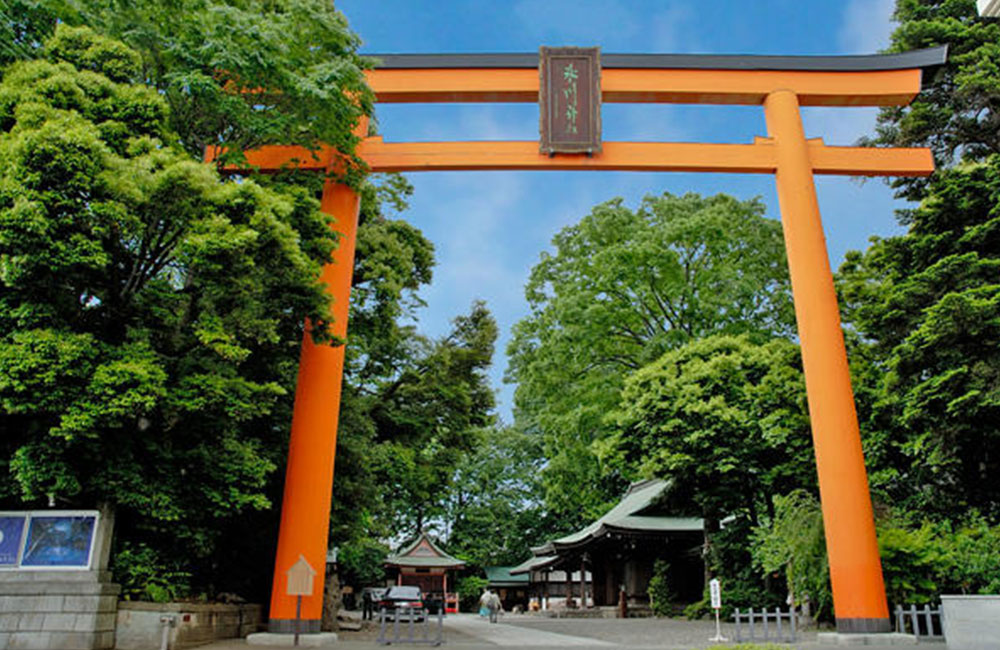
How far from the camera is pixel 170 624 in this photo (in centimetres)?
→ 919

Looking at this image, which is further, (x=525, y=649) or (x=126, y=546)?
Result: (x=525, y=649)

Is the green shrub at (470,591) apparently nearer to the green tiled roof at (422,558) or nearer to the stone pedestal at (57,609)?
the green tiled roof at (422,558)

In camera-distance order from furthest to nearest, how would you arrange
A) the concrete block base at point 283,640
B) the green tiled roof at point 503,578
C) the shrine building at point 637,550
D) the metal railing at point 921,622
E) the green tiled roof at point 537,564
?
the green tiled roof at point 503,578 < the green tiled roof at point 537,564 < the shrine building at point 637,550 < the metal railing at point 921,622 < the concrete block base at point 283,640

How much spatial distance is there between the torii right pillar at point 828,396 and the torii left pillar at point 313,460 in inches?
321

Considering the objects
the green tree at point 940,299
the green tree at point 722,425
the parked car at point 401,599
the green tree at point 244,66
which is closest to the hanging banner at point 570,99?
the green tree at point 244,66

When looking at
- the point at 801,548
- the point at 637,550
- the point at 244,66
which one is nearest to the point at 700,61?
the point at 244,66

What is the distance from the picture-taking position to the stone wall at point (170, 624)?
9047mm

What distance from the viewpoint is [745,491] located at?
17750 mm

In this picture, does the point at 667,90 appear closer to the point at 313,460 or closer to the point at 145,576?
the point at 313,460

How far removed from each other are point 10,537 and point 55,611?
1328mm

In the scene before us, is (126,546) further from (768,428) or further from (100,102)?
(768,428)

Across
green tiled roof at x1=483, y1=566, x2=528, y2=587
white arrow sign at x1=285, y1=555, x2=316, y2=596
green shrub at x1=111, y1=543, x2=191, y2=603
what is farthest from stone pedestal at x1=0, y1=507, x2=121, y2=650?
green tiled roof at x1=483, y1=566, x2=528, y2=587

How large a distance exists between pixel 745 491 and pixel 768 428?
297 cm

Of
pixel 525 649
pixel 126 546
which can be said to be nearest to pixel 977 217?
pixel 525 649
